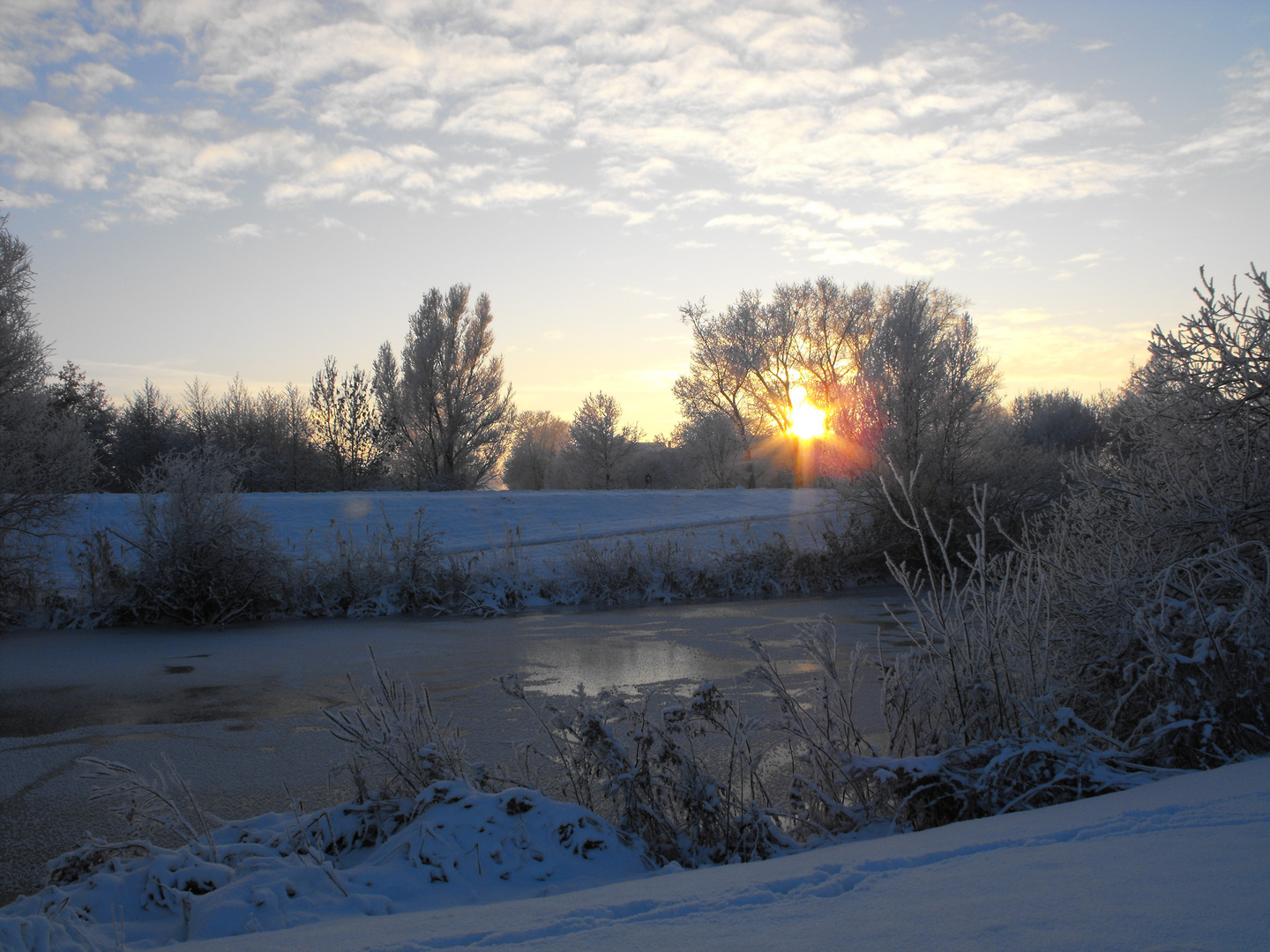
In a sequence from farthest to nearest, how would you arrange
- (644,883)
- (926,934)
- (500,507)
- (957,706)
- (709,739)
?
(500,507) < (709,739) < (957,706) < (644,883) < (926,934)

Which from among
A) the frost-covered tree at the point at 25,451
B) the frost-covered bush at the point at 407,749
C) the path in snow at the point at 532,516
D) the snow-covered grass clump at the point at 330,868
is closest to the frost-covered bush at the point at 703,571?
the path in snow at the point at 532,516

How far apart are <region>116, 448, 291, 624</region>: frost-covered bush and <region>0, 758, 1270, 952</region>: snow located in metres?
10.3

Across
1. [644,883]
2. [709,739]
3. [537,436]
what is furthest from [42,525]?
[537,436]

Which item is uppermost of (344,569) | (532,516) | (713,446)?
(713,446)

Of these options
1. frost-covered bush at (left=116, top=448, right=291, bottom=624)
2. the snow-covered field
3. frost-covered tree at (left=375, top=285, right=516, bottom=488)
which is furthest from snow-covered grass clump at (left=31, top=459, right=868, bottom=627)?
frost-covered tree at (left=375, top=285, right=516, bottom=488)

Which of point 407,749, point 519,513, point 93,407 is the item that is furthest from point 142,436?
point 407,749

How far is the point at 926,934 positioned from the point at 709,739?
11.2 feet

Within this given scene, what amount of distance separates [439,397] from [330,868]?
110 feet

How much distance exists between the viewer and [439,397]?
35062 mm

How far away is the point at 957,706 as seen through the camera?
3.89m

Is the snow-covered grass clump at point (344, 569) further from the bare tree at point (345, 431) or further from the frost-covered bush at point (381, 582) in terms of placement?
the bare tree at point (345, 431)

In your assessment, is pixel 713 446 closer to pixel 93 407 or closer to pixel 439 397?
pixel 439 397

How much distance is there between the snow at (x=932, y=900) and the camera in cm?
178

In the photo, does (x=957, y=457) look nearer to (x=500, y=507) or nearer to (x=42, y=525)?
(x=500, y=507)
